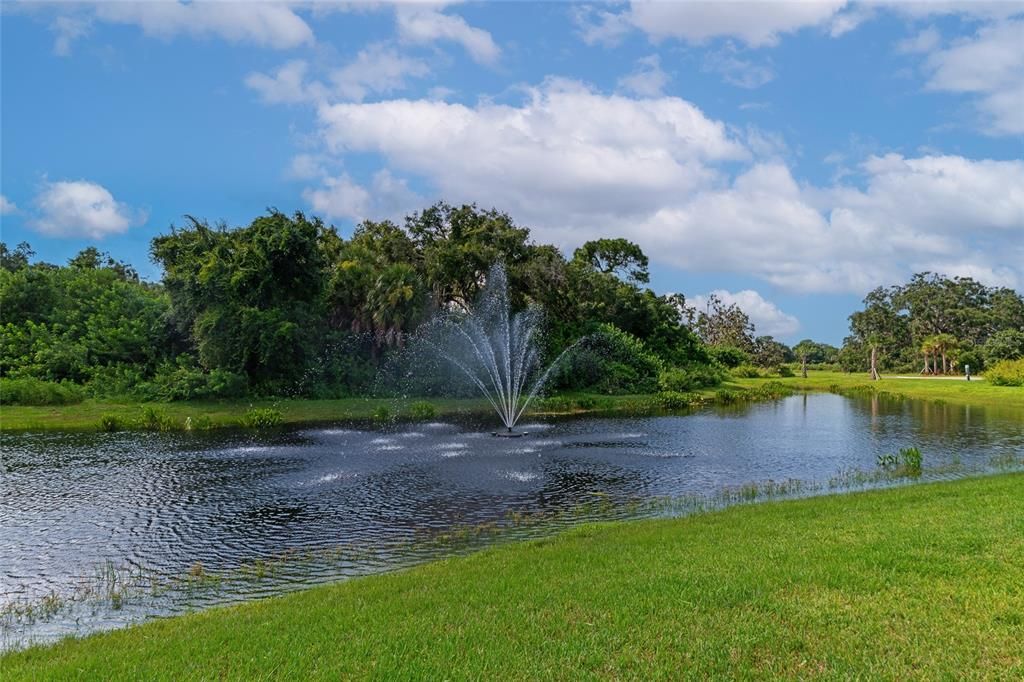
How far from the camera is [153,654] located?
24.4ft

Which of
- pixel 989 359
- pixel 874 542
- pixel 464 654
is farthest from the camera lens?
pixel 989 359

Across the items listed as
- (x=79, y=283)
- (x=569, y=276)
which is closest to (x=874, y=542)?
(x=569, y=276)

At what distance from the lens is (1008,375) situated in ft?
184

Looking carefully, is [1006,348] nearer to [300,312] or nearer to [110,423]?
[300,312]

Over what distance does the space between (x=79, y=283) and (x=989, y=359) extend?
308 ft

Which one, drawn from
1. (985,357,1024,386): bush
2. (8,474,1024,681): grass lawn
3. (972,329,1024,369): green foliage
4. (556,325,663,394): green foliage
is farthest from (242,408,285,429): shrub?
(972,329,1024,369): green foliage

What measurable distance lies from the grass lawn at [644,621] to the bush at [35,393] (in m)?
33.1

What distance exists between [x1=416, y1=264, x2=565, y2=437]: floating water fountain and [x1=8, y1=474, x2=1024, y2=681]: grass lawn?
3136 centimetres

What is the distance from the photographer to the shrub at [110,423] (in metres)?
31.3

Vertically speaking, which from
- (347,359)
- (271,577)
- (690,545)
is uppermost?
(347,359)

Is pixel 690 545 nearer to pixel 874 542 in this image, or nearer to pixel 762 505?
pixel 874 542

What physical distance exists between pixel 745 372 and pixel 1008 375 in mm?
26370

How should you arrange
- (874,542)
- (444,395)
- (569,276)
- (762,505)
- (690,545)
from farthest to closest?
(569,276) < (444,395) < (762,505) < (690,545) < (874,542)

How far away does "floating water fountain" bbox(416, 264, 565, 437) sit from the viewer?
46781 millimetres
